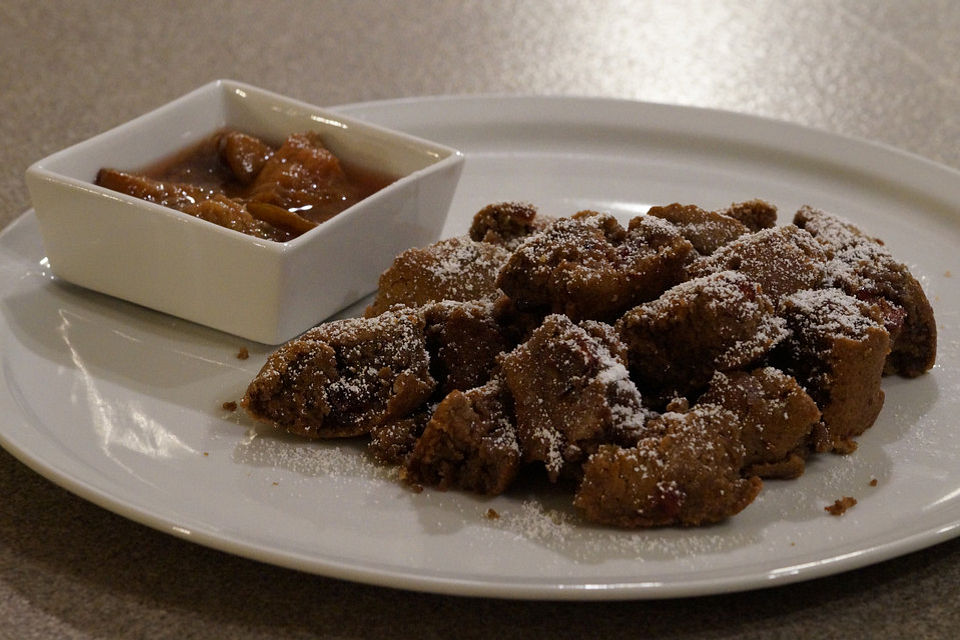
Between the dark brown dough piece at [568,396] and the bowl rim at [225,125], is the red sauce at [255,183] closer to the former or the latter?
the bowl rim at [225,125]

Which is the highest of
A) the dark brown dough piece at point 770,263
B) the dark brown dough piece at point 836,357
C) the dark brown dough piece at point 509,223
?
the dark brown dough piece at point 770,263

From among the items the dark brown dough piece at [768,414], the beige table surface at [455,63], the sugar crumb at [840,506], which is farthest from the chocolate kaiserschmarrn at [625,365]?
the beige table surface at [455,63]

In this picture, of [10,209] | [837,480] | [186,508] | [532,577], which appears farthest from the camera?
[10,209]

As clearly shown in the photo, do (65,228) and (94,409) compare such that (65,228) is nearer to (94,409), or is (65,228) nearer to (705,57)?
(94,409)

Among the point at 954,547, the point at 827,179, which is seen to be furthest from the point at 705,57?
the point at 954,547

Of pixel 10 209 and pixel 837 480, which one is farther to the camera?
pixel 10 209

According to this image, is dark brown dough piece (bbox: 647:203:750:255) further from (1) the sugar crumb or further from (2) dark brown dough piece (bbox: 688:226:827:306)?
(1) the sugar crumb

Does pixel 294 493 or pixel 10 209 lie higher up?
pixel 294 493
